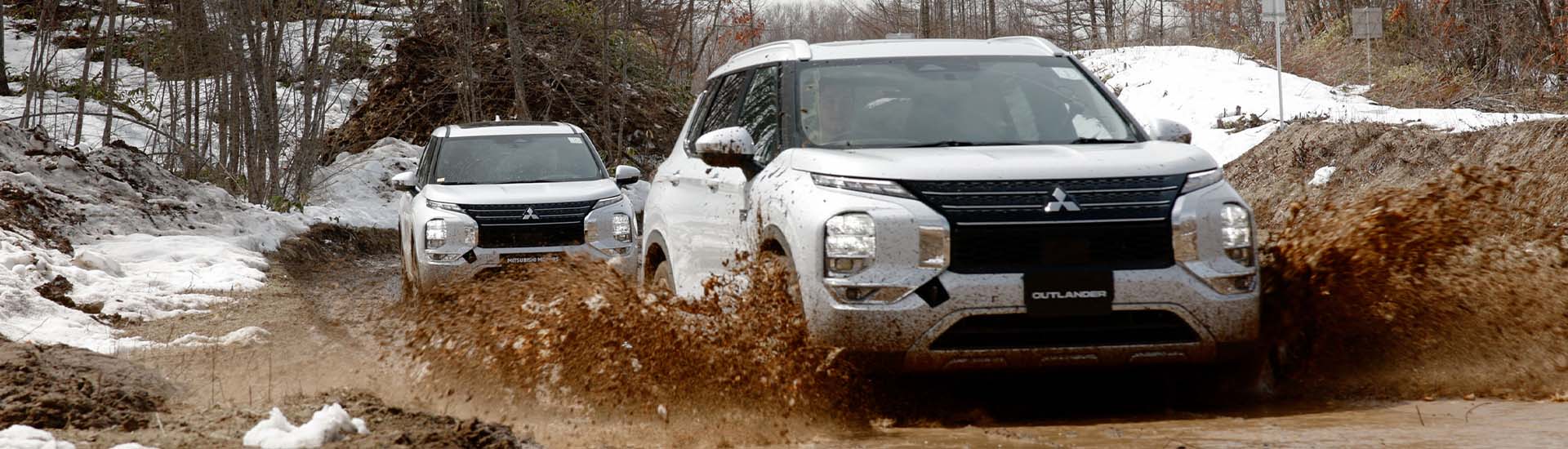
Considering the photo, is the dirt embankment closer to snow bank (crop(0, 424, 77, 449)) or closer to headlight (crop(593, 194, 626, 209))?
snow bank (crop(0, 424, 77, 449))

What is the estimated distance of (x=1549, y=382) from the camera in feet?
18.3

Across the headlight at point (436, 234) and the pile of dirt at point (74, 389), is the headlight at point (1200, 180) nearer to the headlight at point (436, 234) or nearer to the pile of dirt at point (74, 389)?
the pile of dirt at point (74, 389)

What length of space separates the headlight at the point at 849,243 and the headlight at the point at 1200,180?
1.19 metres

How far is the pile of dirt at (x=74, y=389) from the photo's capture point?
536 cm

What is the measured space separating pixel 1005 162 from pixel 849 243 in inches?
27.0

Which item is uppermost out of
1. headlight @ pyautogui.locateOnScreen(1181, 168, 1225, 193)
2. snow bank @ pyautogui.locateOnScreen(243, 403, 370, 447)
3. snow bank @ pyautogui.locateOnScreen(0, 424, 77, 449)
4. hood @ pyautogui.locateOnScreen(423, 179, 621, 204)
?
headlight @ pyautogui.locateOnScreen(1181, 168, 1225, 193)

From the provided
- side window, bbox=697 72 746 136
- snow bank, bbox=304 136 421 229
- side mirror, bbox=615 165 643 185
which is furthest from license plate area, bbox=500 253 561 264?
snow bank, bbox=304 136 421 229

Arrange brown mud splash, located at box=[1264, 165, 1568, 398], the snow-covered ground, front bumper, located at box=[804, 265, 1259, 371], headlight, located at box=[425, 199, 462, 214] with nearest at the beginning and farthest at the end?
front bumper, located at box=[804, 265, 1259, 371], brown mud splash, located at box=[1264, 165, 1568, 398], headlight, located at box=[425, 199, 462, 214], the snow-covered ground

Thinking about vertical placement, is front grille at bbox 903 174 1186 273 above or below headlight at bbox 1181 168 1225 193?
below

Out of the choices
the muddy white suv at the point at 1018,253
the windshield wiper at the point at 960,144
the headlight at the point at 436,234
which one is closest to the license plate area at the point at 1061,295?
the muddy white suv at the point at 1018,253

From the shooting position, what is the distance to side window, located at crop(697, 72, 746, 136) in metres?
6.98

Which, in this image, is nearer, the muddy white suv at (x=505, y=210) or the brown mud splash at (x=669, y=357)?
the brown mud splash at (x=669, y=357)

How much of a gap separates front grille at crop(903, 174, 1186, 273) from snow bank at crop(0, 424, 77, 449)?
290 cm

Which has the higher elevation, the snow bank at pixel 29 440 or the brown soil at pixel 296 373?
the snow bank at pixel 29 440
